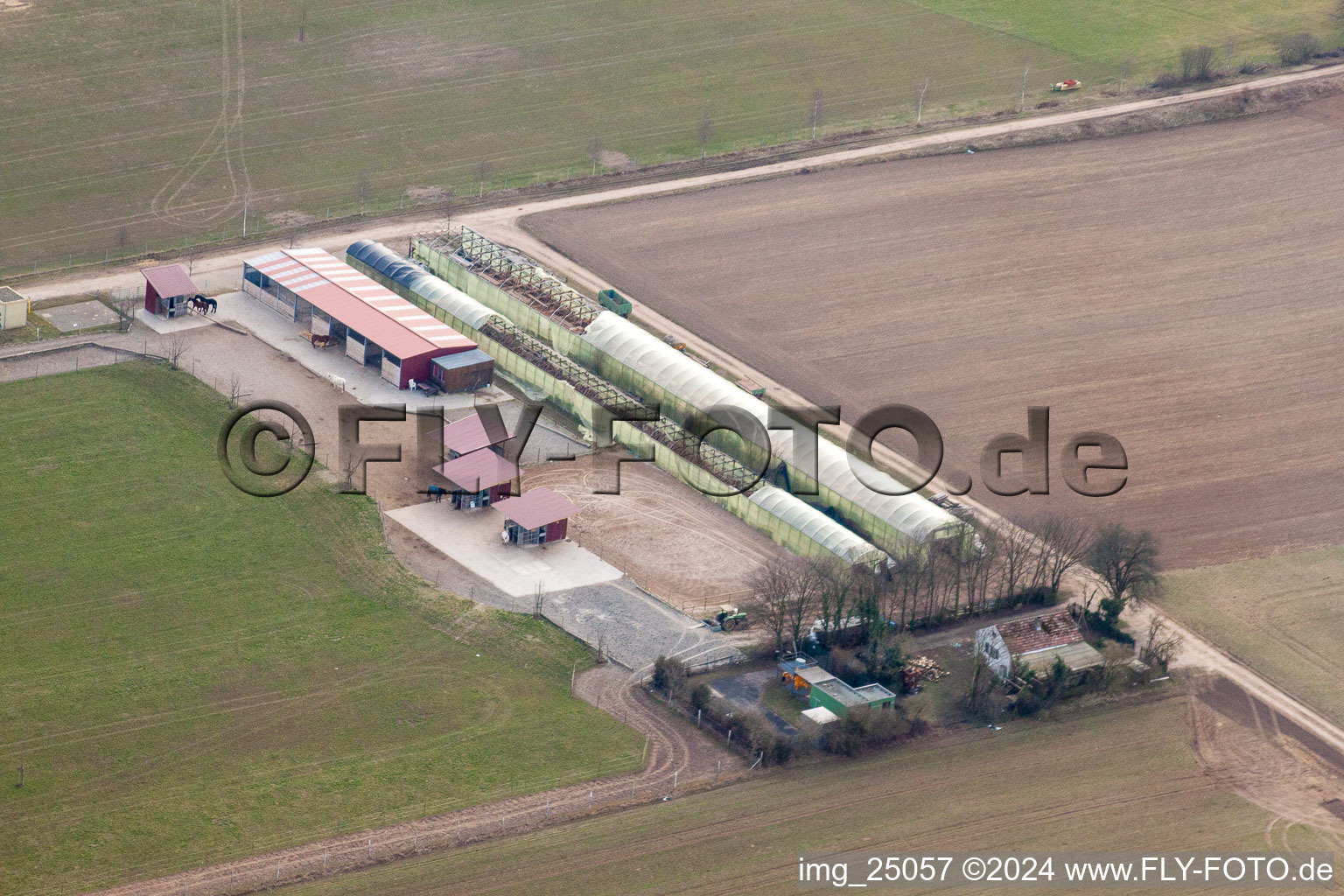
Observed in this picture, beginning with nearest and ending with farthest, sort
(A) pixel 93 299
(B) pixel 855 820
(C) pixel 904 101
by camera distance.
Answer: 1. (B) pixel 855 820
2. (A) pixel 93 299
3. (C) pixel 904 101

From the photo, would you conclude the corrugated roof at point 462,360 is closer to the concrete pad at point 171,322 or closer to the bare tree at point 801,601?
the concrete pad at point 171,322

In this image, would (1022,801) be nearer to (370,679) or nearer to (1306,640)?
(1306,640)

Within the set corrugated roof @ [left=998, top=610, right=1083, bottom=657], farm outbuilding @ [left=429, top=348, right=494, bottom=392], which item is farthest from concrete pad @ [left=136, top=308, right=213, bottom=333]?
corrugated roof @ [left=998, top=610, right=1083, bottom=657]

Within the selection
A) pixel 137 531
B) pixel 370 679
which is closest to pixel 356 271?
pixel 137 531

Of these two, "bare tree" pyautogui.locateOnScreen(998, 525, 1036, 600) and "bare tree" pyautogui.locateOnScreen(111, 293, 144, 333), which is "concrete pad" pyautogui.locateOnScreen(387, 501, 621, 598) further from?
"bare tree" pyautogui.locateOnScreen(111, 293, 144, 333)

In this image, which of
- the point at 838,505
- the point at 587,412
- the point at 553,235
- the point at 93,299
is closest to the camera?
the point at 838,505

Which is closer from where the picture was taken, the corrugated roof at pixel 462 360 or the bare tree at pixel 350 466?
the bare tree at pixel 350 466

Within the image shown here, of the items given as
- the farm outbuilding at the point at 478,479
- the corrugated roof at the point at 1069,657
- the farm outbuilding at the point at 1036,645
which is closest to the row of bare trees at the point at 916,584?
the farm outbuilding at the point at 1036,645
